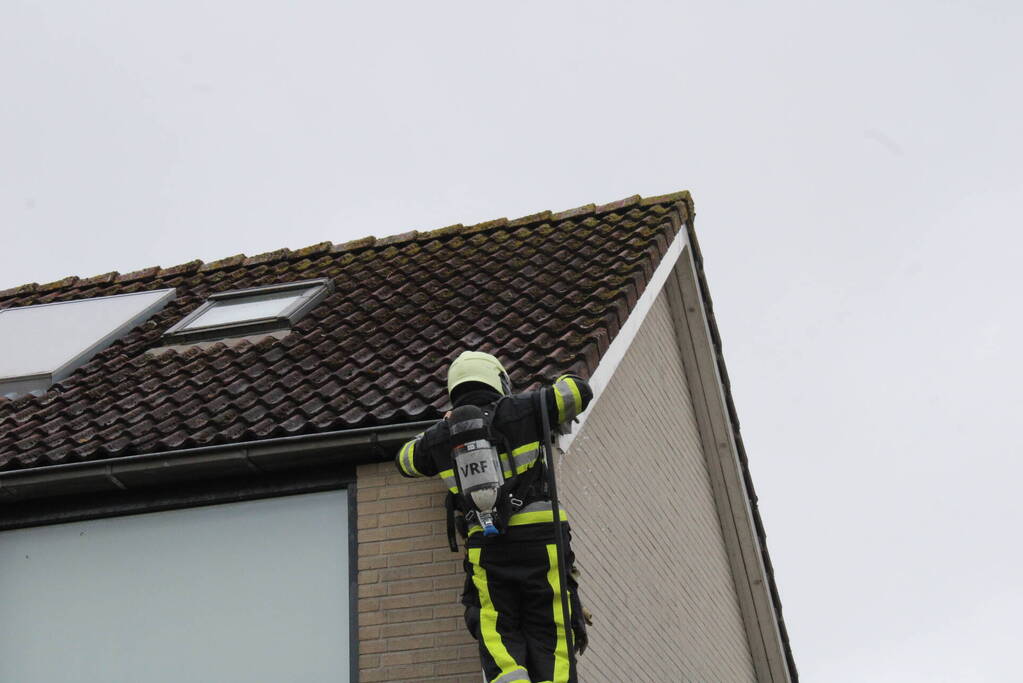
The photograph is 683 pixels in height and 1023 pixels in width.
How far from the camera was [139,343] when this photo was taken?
→ 33.2 ft

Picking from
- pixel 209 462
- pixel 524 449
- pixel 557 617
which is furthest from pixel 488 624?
pixel 209 462

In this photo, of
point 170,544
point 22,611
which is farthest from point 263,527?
point 22,611

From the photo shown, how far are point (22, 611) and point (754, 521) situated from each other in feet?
21.2

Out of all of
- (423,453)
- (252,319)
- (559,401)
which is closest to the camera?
(559,401)

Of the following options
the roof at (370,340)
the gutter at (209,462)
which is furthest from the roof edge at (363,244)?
the gutter at (209,462)

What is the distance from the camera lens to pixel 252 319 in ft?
32.2

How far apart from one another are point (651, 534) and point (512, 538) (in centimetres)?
339

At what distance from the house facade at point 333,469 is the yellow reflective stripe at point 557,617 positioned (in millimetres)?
814

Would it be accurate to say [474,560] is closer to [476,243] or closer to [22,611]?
[22,611]

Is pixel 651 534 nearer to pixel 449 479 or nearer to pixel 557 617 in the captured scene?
pixel 449 479

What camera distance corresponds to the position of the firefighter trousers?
6328 millimetres

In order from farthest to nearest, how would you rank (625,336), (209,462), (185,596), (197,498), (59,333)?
(59,333) < (625,336) < (197,498) < (185,596) < (209,462)

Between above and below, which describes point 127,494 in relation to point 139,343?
below

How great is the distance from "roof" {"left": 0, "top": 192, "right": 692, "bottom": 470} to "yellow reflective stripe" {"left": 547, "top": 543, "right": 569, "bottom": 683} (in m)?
1.38
